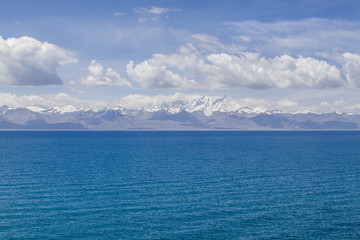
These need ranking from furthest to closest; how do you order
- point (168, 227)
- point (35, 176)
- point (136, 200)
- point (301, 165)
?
point (301, 165) → point (35, 176) → point (136, 200) → point (168, 227)

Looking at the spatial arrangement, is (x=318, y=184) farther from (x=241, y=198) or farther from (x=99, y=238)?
(x=99, y=238)

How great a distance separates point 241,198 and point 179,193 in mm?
10884

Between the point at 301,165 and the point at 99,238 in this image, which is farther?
the point at 301,165

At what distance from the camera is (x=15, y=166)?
10256 centimetres

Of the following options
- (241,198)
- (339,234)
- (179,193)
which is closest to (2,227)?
(179,193)

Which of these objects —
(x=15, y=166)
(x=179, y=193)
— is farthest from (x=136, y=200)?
(x=15, y=166)

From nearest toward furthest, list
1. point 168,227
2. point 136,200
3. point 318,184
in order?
point 168,227
point 136,200
point 318,184

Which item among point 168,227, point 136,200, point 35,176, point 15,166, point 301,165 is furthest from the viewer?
point 301,165

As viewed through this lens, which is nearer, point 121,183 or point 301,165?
point 121,183

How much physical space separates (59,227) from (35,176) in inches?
1605

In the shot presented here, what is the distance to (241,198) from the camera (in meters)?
63.3

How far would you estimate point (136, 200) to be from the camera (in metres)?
61.4

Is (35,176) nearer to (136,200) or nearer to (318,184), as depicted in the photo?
(136,200)

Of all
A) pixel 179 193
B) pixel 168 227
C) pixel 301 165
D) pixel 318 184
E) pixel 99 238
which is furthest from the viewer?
pixel 301 165
